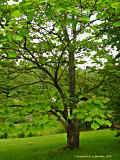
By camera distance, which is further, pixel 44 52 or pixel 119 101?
pixel 119 101

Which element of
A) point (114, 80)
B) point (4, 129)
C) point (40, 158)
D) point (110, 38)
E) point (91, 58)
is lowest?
point (40, 158)

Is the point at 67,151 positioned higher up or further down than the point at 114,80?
further down

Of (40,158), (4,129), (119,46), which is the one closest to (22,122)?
(4,129)

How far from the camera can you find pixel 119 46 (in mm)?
5191

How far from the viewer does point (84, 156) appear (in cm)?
604

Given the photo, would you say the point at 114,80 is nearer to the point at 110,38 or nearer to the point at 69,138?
the point at 110,38

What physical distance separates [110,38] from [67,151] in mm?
5227

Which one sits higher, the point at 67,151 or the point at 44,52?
the point at 44,52

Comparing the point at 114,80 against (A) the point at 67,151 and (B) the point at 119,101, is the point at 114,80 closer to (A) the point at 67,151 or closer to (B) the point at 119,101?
(B) the point at 119,101

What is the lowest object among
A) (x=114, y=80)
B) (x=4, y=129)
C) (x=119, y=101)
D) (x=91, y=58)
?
(x=4, y=129)

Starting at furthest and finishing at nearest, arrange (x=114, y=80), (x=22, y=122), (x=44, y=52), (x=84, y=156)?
(x=114, y=80) < (x=84, y=156) < (x=44, y=52) < (x=22, y=122)

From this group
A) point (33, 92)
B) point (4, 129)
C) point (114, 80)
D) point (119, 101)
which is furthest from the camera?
point (119, 101)

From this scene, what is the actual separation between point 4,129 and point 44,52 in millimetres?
3368

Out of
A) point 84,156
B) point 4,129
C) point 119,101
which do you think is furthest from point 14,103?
point 119,101
